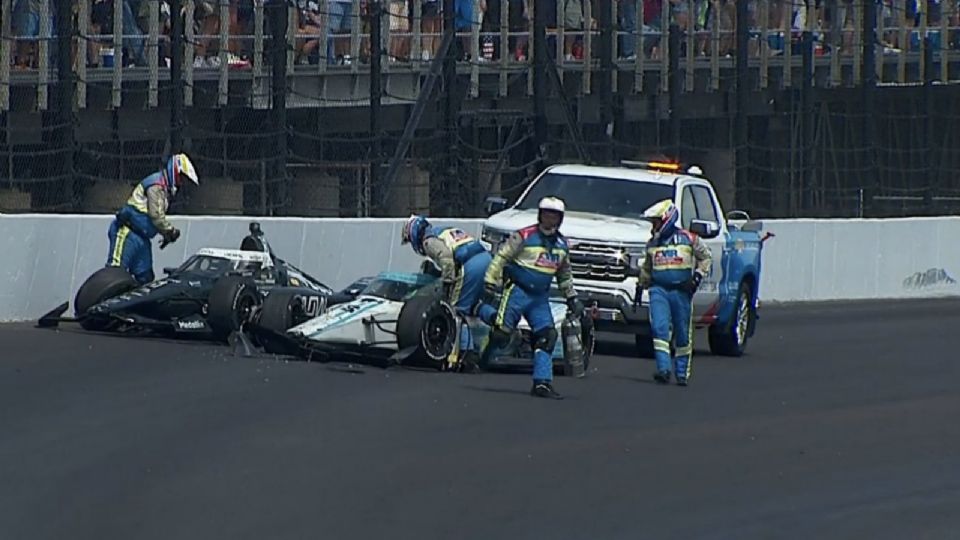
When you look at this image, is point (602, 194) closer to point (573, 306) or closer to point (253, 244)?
point (253, 244)

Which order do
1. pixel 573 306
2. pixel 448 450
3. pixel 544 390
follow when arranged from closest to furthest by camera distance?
pixel 448 450, pixel 544 390, pixel 573 306

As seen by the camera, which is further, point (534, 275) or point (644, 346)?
point (644, 346)

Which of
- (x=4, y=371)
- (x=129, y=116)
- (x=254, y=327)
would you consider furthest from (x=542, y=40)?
(x=4, y=371)

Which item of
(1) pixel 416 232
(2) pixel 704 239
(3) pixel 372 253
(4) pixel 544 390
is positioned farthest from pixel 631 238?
(3) pixel 372 253

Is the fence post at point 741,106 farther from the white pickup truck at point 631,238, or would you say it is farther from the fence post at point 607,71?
the white pickup truck at point 631,238

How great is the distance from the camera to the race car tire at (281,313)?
16.8m

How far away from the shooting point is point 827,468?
1271 cm

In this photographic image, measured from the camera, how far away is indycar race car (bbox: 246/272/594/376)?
16281 mm

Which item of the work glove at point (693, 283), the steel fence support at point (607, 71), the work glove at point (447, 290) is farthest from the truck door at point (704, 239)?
the steel fence support at point (607, 71)

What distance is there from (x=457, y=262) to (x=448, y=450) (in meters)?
4.55

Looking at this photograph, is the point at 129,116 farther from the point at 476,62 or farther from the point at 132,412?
the point at 132,412

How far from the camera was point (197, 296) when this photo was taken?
17.7 meters

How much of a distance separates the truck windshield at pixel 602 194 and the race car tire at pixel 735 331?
4.27 ft

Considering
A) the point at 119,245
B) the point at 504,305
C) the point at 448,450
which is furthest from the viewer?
the point at 119,245
